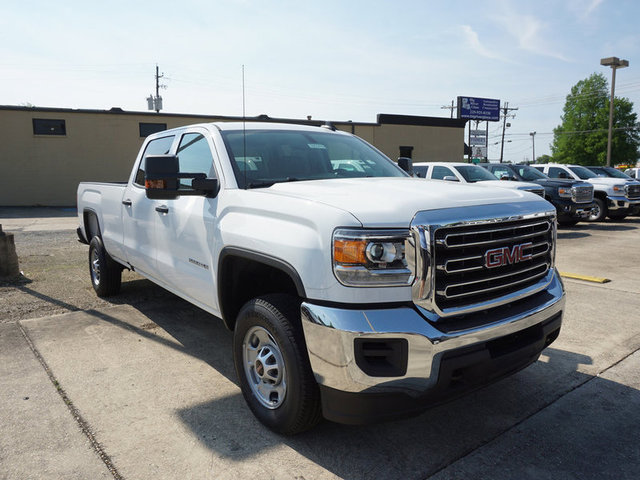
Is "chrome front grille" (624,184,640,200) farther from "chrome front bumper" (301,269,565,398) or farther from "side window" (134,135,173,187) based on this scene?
"chrome front bumper" (301,269,565,398)

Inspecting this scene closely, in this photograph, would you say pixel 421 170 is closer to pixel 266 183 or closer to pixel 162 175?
pixel 266 183

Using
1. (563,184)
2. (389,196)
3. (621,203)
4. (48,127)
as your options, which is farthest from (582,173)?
(48,127)

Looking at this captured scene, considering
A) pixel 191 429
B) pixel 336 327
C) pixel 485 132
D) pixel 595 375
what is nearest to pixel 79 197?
pixel 191 429

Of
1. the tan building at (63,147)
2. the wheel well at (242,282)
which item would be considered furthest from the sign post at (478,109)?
the wheel well at (242,282)

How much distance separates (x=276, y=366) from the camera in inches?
112

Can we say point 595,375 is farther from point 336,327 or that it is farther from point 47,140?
point 47,140

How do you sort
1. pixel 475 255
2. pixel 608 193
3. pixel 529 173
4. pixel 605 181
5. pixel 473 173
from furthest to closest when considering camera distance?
pixel 605 181 → pixel 608 193 → pixel 529 173 → pixel 473 173 → pixel 475 255

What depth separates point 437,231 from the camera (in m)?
2.42

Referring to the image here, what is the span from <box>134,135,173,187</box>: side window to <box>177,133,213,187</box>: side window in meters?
0.39

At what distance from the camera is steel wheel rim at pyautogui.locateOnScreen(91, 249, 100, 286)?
6.10 metres

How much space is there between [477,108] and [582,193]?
87.8 feet

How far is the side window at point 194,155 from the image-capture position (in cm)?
382

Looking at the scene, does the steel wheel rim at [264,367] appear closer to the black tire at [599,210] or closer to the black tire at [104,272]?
the black tire at [104,272]

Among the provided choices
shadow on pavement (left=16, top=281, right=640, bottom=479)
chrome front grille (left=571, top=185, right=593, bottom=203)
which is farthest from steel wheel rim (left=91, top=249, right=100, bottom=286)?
chrome front grille (left=571, top=185, right=593, bottom=203)
